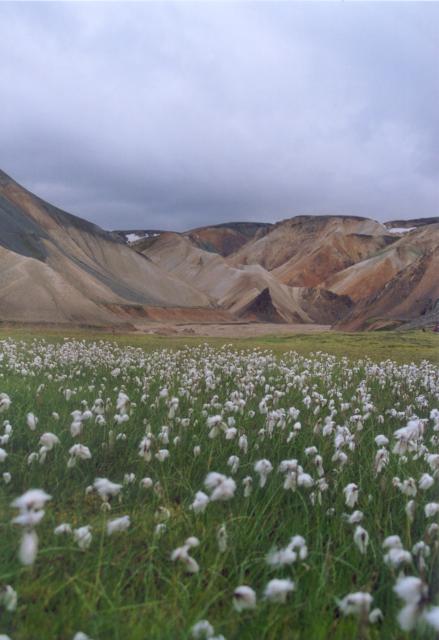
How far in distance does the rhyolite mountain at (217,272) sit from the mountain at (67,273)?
162 millimetres

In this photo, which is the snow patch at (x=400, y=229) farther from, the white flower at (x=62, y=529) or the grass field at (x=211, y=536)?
the white flower at (x=62, y=529)

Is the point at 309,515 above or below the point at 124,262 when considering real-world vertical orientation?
below

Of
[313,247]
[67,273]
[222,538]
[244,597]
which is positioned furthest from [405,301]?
[313,247]

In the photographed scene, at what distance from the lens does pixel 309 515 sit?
412 centimetres

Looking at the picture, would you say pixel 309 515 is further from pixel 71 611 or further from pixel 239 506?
pixel 71 611

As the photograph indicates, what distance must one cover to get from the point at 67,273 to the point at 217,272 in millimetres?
48899

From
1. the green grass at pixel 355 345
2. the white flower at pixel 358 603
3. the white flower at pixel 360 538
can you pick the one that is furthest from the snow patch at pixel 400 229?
the white flower at pixel 358 603

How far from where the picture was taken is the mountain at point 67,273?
161 feet

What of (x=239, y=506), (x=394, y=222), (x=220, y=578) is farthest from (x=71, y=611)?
(x=394, y=222)

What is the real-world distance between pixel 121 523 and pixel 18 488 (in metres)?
1.63

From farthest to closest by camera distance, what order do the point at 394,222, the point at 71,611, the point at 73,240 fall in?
the point at 394,222 < the point at 73,240 < the point at 71,611

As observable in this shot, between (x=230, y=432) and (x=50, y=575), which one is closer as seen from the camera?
(x=50, y=575)

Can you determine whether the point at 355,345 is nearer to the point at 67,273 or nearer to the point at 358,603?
the point at 358,603

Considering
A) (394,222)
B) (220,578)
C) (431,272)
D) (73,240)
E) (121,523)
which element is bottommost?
(220,578)
